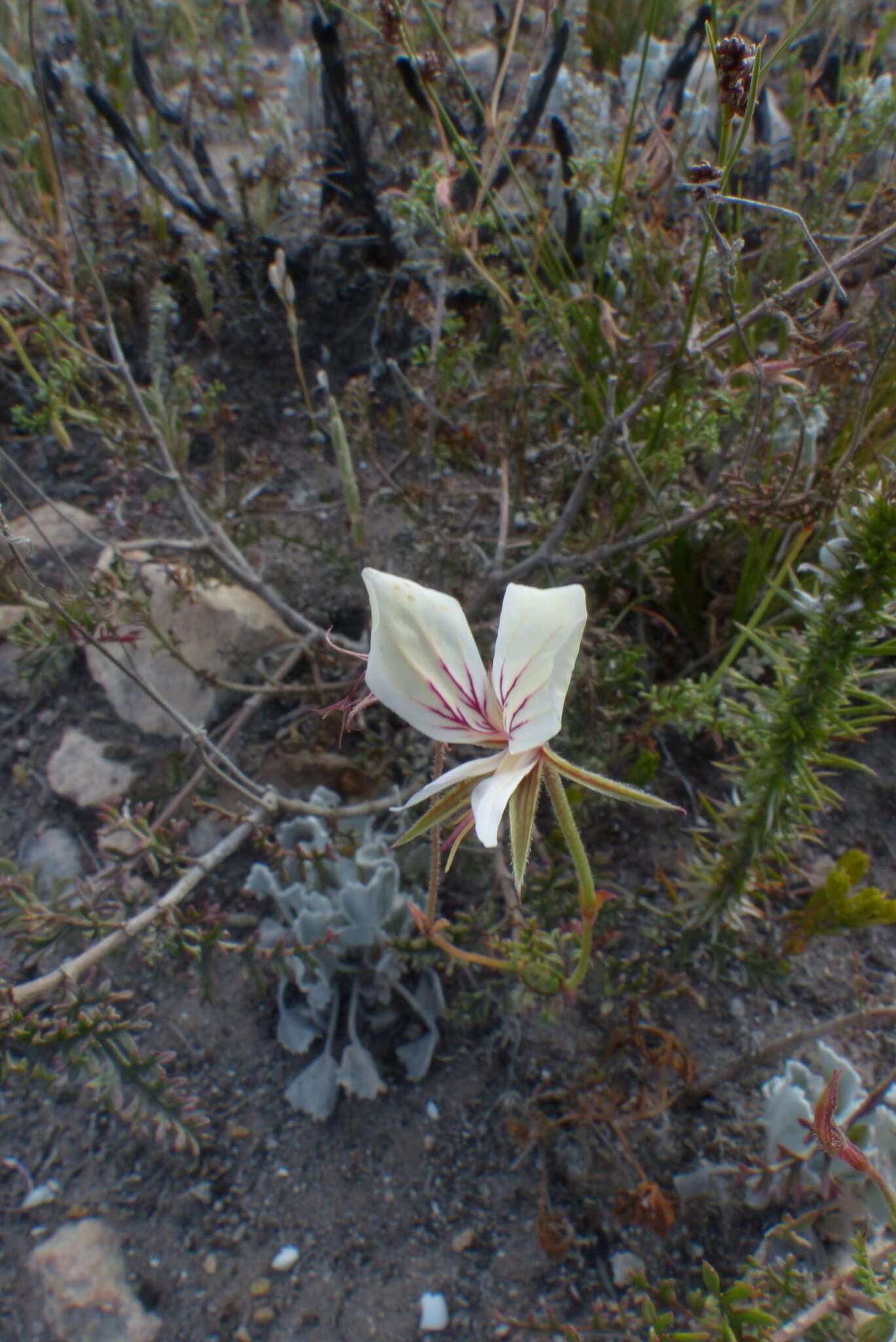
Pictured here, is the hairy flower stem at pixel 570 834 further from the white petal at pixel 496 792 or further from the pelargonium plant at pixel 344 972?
the pelargonium plant at pixel 344 972

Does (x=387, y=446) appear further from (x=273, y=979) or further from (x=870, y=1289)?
(x=870, y=1289)

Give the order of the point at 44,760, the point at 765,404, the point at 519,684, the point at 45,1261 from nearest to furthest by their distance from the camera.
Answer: the point at 519,684 → the point at 45,1261 → the point at 765,404 → the point at 44,760

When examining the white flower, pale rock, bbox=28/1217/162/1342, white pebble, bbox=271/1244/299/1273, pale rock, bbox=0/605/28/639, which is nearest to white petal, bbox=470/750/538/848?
the white flower

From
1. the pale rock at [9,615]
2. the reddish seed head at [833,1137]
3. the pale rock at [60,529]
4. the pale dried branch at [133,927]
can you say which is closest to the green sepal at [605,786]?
the reddish seed head at [833,1137]

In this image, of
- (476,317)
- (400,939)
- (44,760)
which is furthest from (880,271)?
(44,760)

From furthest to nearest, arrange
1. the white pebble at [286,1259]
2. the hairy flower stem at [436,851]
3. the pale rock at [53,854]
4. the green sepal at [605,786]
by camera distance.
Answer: the pale rock at [53,854] < the white pebble at [286,1259] < the hairy flower stem at [436,851] < the green sepal at [605,786]

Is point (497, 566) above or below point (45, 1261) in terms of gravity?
above

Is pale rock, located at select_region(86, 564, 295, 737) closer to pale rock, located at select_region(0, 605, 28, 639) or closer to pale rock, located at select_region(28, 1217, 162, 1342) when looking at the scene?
pale rock, located at select_region(0, 605, 28, 639)

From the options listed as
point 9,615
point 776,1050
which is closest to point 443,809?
point 776,1050
